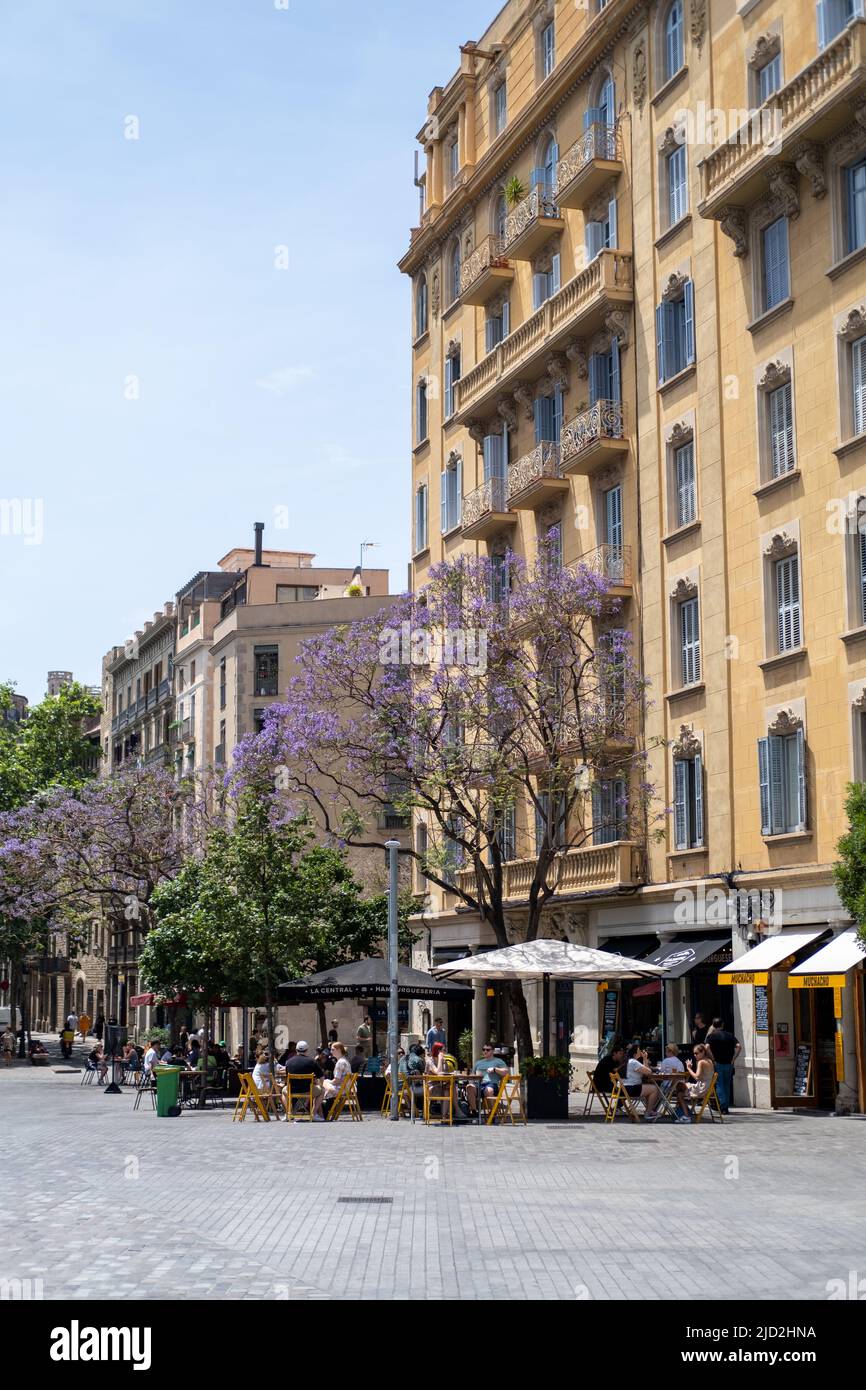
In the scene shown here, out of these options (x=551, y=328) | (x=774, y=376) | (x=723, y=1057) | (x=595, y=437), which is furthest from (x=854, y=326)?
(x=551, y=328)

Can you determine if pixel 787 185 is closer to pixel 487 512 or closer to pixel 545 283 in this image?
pixel 545 283

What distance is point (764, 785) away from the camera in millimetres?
30922

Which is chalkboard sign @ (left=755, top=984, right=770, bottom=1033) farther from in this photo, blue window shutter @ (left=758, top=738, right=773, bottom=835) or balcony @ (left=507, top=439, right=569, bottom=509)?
balcony @ (left=507, top=439, right=569, bottom=509)

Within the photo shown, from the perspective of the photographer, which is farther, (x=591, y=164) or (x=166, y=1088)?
(x=591, y=164)

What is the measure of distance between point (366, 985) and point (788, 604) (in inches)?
408

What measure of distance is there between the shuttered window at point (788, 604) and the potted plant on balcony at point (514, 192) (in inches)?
675

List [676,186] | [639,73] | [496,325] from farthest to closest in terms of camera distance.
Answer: [496,325] < [639,73] < [676,186]

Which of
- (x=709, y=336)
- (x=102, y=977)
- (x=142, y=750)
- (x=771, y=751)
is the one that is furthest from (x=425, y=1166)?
(x=102, y=977)

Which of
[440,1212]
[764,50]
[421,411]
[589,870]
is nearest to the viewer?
[440,1212]

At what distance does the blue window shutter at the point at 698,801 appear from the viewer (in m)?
33.8

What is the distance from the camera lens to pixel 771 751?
30688 millimetres

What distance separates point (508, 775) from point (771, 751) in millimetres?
5240

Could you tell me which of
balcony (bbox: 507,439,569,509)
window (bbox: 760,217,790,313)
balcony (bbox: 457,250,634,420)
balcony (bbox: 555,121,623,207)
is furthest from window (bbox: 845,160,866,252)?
balcony (bbox: 507,439,569,509)
